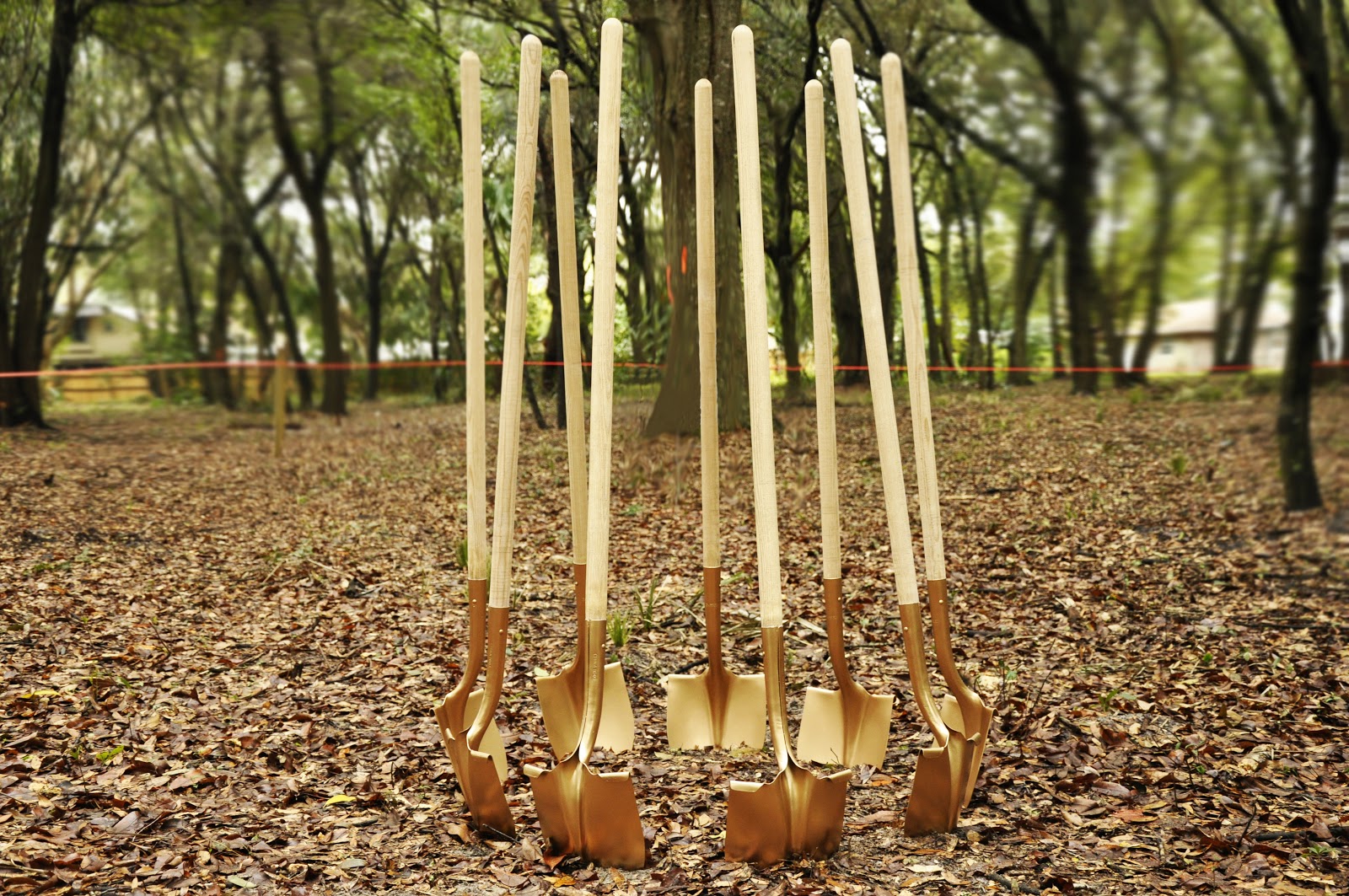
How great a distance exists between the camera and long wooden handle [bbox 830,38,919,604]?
2520 millimetres

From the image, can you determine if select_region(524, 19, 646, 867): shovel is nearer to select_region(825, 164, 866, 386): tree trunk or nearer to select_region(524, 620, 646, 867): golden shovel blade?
select_region(524, 620, 646, 867): golden shovel blade

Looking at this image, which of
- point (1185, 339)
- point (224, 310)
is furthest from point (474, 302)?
point (224, 310)

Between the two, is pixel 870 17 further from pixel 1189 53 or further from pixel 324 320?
pixel 324 320

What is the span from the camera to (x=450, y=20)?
7.47 meters

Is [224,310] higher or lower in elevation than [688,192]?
lower

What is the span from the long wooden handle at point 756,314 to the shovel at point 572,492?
0.51 metres

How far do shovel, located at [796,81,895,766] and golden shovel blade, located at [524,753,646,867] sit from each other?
28.7 inches

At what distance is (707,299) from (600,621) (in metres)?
1.02

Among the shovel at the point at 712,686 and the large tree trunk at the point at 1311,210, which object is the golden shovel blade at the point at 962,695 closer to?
the shovel at the point at 712,686

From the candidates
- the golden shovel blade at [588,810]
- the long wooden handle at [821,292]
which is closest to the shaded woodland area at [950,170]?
the long wooden handle at [821,292]

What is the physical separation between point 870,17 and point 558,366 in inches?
113

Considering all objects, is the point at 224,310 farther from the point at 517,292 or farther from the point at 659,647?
the point at 517,292

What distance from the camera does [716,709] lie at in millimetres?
3250

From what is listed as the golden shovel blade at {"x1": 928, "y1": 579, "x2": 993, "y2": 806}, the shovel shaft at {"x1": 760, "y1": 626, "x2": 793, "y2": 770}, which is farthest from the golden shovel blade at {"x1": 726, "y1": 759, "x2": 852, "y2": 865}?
the golden shovel blade at {"x1": 928, "y1": 579, "x2": 993, "y2": 806}
